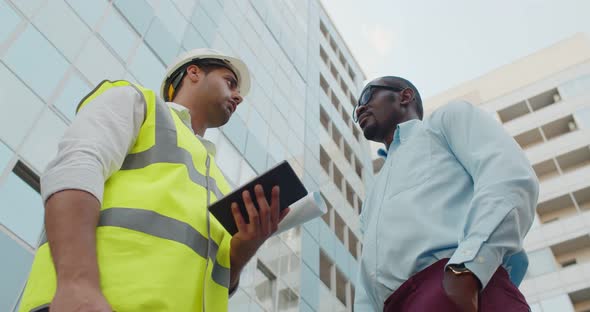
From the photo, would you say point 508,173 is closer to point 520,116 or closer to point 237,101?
point 237,101

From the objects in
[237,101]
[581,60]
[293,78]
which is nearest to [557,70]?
[581,60]

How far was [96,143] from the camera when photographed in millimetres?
1843

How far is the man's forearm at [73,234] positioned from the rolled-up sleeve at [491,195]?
1162mm

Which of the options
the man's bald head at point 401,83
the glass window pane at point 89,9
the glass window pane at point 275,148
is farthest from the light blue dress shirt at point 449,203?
the glass window pane at point 275,148

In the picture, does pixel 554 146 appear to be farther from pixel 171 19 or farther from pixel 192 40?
pixel 171 19

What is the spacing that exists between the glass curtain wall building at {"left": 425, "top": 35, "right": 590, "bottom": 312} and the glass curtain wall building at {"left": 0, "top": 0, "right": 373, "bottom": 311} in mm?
9311

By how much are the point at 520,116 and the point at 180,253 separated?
35.6 metres

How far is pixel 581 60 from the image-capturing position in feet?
115

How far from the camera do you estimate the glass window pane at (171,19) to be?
1331 cm

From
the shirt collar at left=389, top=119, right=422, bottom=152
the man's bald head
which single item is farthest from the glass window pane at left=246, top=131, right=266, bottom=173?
the shirt collar at left=389, top=119, right=422, bottom=152

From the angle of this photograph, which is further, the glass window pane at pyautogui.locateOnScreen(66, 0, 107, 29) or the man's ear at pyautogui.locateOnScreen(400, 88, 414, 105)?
the glass window pane at pyautogui.locateOnScreen(66, 0, 107, 29)

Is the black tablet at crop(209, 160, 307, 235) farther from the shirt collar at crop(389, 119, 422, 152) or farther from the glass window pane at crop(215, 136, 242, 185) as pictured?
the glass window pane at crop(215, 136, 242, 185)

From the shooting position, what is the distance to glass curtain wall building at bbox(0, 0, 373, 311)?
8.02 meters

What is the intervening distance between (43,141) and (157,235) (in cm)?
746
